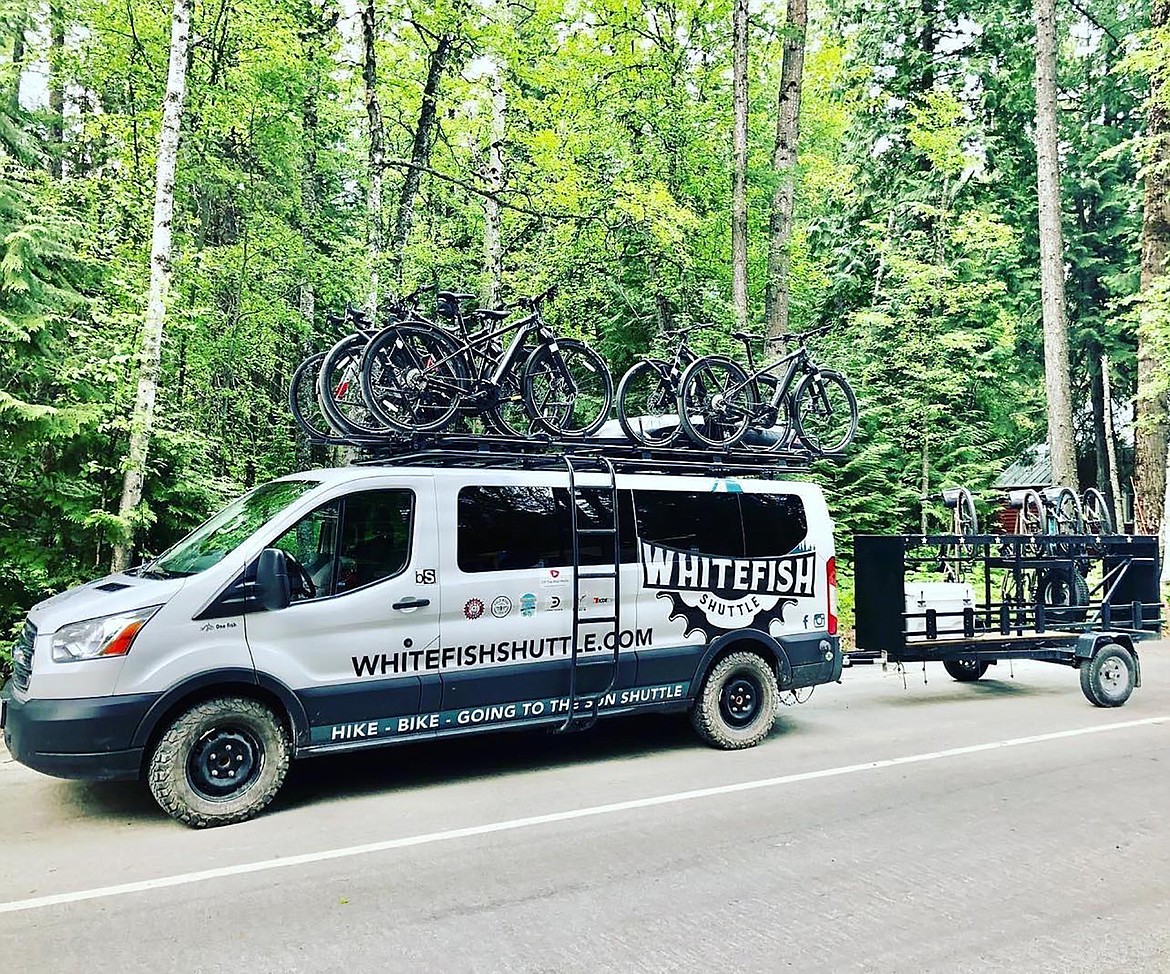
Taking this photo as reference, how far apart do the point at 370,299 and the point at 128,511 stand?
7263 mm

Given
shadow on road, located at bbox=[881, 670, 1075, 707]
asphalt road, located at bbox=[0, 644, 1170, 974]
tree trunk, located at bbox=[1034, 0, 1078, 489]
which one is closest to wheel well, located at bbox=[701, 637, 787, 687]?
asphalt road, located at bbox=[0, 644, 1170, 974]

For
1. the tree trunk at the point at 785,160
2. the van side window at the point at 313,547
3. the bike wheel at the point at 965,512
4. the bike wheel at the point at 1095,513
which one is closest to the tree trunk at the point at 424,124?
the tree trunk at the point at 785,160

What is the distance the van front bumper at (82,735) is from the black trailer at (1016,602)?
6.64m

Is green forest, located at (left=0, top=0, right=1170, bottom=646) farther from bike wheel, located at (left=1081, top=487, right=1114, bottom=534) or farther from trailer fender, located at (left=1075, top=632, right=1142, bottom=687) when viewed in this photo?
trailer fender, located at (left=1075, top=632, right=1142, bottom=687)

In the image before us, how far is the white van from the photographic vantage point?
18.8 ft

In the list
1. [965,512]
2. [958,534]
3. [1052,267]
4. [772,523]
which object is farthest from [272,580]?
[1052,267]

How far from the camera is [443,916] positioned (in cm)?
458

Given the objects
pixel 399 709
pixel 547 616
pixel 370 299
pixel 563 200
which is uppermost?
pixel 563 200

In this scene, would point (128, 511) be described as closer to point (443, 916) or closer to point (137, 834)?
point (137, 834)

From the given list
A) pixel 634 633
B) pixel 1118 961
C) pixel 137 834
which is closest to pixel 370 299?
pixel 634 633

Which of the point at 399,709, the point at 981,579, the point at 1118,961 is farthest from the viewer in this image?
the point at 981,579

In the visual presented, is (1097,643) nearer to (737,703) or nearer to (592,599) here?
(737,703)

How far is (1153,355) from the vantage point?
62.6 ft

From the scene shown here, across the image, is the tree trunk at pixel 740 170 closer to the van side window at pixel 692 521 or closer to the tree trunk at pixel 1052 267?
the tree trunk at pixel 1052 267
